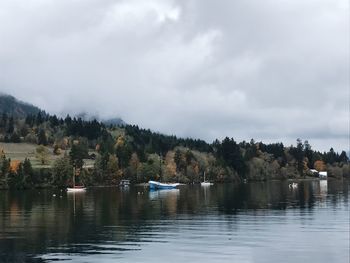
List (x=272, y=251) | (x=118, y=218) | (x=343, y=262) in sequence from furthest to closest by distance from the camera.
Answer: (x=118, y=218) → (x=272, y=251) → (x=343, y=262)

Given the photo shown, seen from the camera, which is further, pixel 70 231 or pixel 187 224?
pixel 187 224

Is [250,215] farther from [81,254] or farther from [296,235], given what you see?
[81,254]

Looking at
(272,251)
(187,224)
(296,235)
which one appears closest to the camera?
(272,251)

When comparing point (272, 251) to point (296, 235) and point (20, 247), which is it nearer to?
point (296, 235)

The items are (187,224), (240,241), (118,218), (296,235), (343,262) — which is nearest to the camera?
(343,262)

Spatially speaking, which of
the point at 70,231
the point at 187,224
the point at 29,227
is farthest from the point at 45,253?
the point at 187,224

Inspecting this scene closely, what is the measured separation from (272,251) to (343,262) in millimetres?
8091

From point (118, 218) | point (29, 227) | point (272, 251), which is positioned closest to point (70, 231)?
point (29, 227)

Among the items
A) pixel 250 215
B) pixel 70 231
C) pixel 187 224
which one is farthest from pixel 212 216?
pixel 70 231

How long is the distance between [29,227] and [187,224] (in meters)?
24.3

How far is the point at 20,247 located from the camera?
60.2m

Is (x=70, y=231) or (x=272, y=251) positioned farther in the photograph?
(x=70, y=231)

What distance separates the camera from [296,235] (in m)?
73.1

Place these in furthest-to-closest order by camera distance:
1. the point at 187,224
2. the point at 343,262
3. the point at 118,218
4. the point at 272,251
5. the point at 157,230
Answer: the point at 118,218, the point at 187,224, the point at 157,230, the point at 272,251, the point at 343,262
